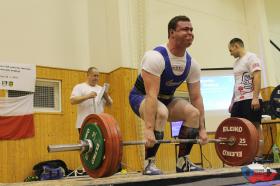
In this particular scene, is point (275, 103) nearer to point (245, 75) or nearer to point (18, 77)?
point (245, 75)

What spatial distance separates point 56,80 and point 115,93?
2.87 feet

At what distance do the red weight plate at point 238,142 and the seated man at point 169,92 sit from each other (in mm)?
406

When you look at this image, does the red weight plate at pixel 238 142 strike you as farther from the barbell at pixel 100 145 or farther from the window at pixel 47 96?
the window at pixel 47 96

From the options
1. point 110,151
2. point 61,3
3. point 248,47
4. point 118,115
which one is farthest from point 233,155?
point 248,47

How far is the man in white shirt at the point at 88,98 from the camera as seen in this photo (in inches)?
152

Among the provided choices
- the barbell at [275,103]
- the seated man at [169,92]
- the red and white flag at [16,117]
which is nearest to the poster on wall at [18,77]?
the red and white flag at [16,117]

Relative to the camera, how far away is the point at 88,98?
3848mm

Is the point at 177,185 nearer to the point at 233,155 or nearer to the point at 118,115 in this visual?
the point at 233,155

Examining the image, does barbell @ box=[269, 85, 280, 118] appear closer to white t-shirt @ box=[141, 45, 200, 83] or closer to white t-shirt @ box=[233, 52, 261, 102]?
white t-shirt @ box=[233, 52, 261, 102]

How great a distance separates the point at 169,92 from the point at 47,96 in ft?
10.0

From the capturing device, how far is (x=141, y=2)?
5.60 metres

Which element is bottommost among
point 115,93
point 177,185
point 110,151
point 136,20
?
point 177,185

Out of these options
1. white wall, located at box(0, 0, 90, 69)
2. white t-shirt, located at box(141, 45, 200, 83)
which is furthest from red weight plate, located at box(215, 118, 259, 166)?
white wall, located at box(0, 0, 90, 69)

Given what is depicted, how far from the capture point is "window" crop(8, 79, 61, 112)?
5090 millimetres
